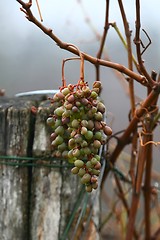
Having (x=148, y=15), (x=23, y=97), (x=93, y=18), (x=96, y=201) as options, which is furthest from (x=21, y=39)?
(x=96, y=201)

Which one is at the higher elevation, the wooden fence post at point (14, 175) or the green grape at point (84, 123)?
the green grape at point (84, 123)

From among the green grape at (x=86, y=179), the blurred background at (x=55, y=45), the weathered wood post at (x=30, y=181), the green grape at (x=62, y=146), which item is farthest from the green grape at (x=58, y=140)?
the blurred background at (x=55, y=45)

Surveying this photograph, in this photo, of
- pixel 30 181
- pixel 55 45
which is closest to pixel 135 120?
pixel 30 181

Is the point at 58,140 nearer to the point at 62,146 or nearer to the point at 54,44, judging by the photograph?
the point at 62,146

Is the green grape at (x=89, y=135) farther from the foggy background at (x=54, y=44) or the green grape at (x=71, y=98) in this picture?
the foggy background at (x=54, y=44)

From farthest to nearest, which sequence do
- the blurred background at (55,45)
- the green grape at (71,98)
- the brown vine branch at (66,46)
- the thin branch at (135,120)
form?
the blurred background at (55,45)
the thin branch at (135,120)
the brown vine branch at (66,46)
the green grape at (71,98)

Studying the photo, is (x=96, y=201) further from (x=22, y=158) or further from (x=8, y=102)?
(x=8, y=102)
